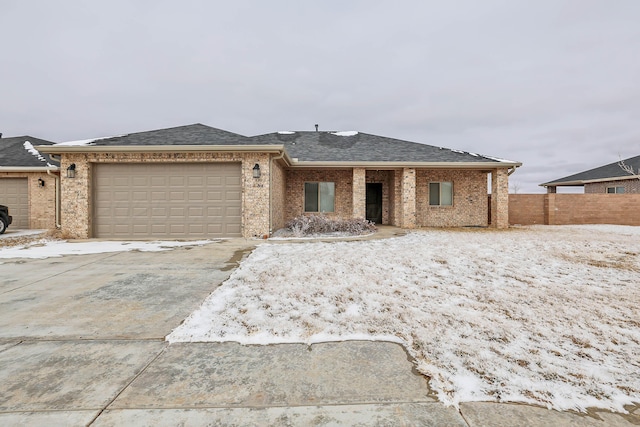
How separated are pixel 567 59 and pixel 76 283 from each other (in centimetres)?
3143

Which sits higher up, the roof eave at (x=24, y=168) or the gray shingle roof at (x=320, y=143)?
the gray shingle roof at (x=320, y=143)

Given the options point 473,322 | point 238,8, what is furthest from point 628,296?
point 238,8

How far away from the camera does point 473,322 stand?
2568mm

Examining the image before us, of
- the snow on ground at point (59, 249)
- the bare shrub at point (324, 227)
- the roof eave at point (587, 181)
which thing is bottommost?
the snow on ground at point (59, 249)

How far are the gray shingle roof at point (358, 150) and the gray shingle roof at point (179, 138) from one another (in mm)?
1468

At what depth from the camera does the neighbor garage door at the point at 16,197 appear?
11.8 metres

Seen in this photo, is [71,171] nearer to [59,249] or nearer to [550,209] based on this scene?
[59,249]

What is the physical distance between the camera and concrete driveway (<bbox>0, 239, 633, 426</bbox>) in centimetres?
142

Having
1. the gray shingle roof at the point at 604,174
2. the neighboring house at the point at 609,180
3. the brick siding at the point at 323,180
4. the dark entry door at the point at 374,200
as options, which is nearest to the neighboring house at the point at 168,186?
the brick siding at the point at 323,180

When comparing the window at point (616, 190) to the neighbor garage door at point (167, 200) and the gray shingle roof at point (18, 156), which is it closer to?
the neighbor garage door at point (167, 200)

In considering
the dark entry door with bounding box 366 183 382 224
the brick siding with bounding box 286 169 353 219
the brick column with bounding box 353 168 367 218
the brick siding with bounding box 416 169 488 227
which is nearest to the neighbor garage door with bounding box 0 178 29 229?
the brick siding with bounding box 286 169 353 219

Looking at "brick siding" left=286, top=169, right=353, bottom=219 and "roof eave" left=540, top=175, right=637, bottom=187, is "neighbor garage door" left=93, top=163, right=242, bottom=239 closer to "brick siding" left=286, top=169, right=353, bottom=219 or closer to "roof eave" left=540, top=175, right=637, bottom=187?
"brick siding" left=286, top=169, right=353, bottom=219

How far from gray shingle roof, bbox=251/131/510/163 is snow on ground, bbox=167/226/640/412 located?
7338 mm

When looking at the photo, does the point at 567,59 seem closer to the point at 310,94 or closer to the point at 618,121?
the point at 310,94
